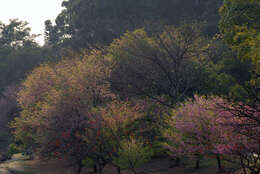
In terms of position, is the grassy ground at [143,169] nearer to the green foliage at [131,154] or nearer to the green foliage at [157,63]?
the green foliage at [131,154]

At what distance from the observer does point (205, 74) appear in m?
30.8

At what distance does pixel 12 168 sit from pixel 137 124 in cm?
1471

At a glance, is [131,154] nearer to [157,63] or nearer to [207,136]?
[207,136]

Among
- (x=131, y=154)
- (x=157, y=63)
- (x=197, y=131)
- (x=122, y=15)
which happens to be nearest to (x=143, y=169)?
(x=131, y=154)

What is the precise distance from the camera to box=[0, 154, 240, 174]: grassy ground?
70.5 feet

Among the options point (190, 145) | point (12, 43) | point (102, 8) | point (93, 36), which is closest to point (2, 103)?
point (93, 36)

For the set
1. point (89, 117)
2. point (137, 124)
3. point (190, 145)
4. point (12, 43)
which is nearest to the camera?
point (190, 145)

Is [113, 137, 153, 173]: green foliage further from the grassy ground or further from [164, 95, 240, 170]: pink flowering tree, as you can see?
the grassy ground

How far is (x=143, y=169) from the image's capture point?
977 inches

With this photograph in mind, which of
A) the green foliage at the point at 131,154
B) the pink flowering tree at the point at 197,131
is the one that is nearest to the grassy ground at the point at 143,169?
→ the pink flowering tree at the point at 197,131

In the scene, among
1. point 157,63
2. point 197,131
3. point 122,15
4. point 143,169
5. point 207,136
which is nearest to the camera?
point 207,136

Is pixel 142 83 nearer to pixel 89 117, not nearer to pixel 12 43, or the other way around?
pixel 89 117

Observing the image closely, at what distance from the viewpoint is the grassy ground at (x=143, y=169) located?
2150cm

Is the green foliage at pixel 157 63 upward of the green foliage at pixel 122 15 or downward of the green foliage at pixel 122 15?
downward
